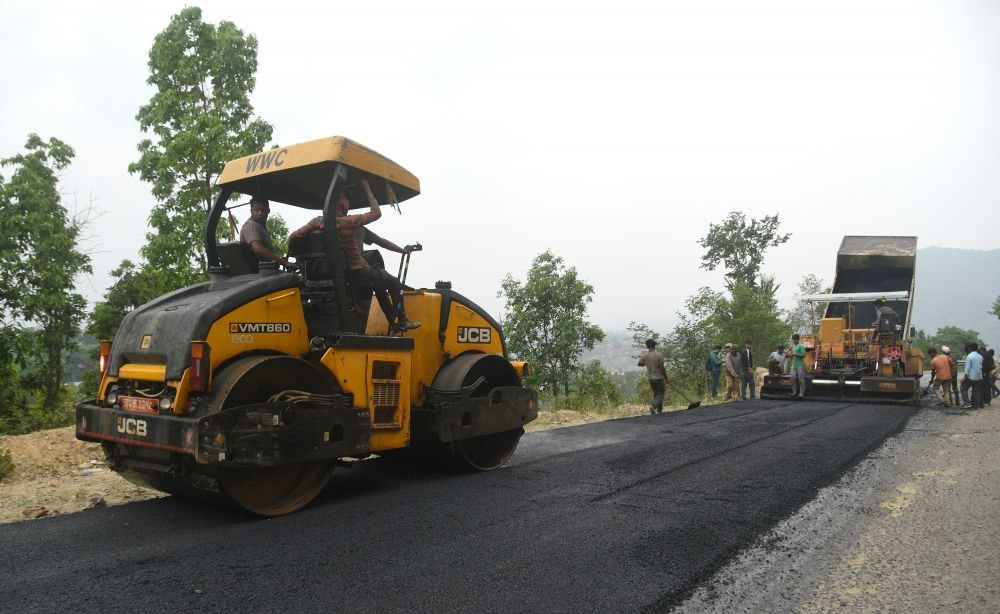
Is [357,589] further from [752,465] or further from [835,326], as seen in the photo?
[835,326]

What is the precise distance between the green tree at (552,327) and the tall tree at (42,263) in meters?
11.7

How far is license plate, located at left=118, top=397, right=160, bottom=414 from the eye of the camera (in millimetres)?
3824

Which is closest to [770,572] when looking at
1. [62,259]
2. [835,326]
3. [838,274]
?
[835,326]

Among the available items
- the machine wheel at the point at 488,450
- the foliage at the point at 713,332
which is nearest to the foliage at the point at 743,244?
the foliage at the point at 713,332

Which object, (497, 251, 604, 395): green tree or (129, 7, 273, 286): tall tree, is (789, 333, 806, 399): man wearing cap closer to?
(497, 251, 604, 395): green tree

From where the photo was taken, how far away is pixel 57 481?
19.3ft

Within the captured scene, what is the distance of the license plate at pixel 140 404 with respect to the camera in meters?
3.82

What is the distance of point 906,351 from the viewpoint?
1410cm

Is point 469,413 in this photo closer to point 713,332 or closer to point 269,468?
point 269,468

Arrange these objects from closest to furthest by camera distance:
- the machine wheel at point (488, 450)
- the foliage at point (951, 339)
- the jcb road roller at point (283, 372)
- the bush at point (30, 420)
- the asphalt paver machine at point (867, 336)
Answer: the jcb road roller at point (283, 372), the machine wheel at point (488, 450), the bush at point (30, 420), the asphalt paver machine at point (867, 336), the foliage at point (951, 339)

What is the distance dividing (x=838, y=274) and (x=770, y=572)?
50.2 ft

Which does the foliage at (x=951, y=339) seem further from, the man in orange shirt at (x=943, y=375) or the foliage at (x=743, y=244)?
the man in orange shirt at (x=943, y=375)

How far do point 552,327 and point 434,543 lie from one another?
17.0 m

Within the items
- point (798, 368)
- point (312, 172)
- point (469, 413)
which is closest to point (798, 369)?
point (798, 368)
